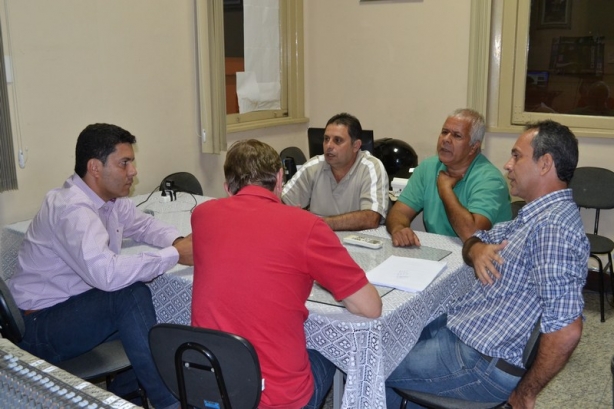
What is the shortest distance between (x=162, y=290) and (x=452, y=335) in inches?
41.3

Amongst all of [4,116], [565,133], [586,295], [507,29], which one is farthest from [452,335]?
[507,29]

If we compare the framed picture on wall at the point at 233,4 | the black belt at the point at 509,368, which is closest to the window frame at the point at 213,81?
the framed picture on wall at the point at 233,4

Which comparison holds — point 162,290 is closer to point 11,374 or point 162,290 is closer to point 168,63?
point 11,374

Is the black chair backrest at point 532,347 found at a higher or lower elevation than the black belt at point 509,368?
higher

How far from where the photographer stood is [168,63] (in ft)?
12.6

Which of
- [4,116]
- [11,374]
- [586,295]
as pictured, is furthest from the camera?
[586,295]

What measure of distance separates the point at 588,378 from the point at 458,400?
145 cm

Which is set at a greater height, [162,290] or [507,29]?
[507,29]

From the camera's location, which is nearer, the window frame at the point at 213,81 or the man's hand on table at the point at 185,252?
the man's hand on table at the point at 185,252

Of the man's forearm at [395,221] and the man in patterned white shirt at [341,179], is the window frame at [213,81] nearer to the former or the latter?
the man in patterned white shirt at [341,179]

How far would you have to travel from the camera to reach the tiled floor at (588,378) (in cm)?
283

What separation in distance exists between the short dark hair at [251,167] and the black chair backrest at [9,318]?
0.80 metres

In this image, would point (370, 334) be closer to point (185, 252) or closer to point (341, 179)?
point (185, 252)

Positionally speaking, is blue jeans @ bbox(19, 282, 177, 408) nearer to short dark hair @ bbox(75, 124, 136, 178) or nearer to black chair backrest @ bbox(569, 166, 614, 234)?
short dark hair @ bbox(75, 124, 136, 178)
